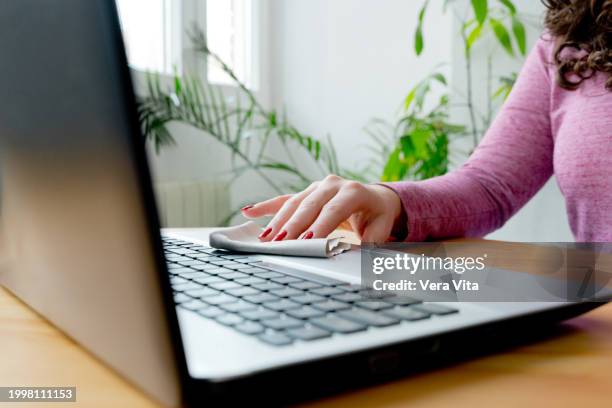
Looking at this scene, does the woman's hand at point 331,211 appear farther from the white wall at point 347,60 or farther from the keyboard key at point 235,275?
the white wall at point 347,60

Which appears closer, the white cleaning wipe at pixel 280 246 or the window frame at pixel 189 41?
the white cleaning wipe at pixel 280 246

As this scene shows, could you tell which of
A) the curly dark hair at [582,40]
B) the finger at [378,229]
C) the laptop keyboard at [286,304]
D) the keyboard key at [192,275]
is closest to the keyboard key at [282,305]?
the laptop keyboard at [286,304]

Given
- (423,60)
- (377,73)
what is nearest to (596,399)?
(423,60)

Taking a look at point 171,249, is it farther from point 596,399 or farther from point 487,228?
point 487,228

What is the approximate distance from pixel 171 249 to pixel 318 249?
147mm

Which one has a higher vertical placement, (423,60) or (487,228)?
(423,60)

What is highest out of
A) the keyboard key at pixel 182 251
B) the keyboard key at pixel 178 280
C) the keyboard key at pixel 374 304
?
the keyboard key at pixel 374 304

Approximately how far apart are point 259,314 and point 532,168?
781 millimetres

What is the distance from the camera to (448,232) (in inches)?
30.7

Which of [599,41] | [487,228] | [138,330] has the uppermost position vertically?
[599,41]

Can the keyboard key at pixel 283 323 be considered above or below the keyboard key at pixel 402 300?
above

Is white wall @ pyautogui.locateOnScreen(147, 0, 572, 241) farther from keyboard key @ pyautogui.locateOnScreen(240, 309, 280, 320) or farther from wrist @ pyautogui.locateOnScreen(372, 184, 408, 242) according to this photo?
keyboard key @ pyautogui.locateOnScreen(240, 309, 280, 320)

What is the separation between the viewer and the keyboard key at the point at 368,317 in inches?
10.7

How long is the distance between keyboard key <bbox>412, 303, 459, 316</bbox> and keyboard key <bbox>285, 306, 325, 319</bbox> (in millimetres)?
56
